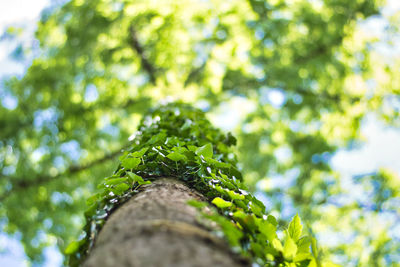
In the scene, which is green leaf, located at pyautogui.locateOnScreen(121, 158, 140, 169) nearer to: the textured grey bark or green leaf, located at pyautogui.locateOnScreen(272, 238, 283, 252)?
the textured grey bark

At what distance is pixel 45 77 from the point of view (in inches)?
189

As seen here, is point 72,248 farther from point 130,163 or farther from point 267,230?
point 267,230

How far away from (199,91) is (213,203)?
452cm

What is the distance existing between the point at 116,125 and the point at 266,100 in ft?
9.93

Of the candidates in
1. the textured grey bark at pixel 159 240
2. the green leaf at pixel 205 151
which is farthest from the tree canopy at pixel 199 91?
the textured grey bark at pixel 159 240

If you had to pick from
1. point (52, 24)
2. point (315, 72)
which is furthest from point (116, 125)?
point (315, 72)

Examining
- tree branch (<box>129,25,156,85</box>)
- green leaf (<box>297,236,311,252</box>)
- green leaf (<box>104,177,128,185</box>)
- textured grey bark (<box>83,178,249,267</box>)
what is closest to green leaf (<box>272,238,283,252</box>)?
green leaf (<box>297,236,311,252</box>)

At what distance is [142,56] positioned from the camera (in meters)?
5.39

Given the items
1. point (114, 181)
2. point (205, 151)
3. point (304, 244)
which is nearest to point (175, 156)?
point (205, 151)

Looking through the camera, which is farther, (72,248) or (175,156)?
(175,156)

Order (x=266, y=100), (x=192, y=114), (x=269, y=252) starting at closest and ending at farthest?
(x=269, y=252) → (x=192, y=114) → (x=266, y=100)

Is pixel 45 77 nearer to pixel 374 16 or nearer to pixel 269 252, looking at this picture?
pixel 269 252

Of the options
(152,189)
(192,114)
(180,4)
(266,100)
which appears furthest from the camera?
(266,100)

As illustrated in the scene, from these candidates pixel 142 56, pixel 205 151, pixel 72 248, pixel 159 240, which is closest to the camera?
pixel 159 240
